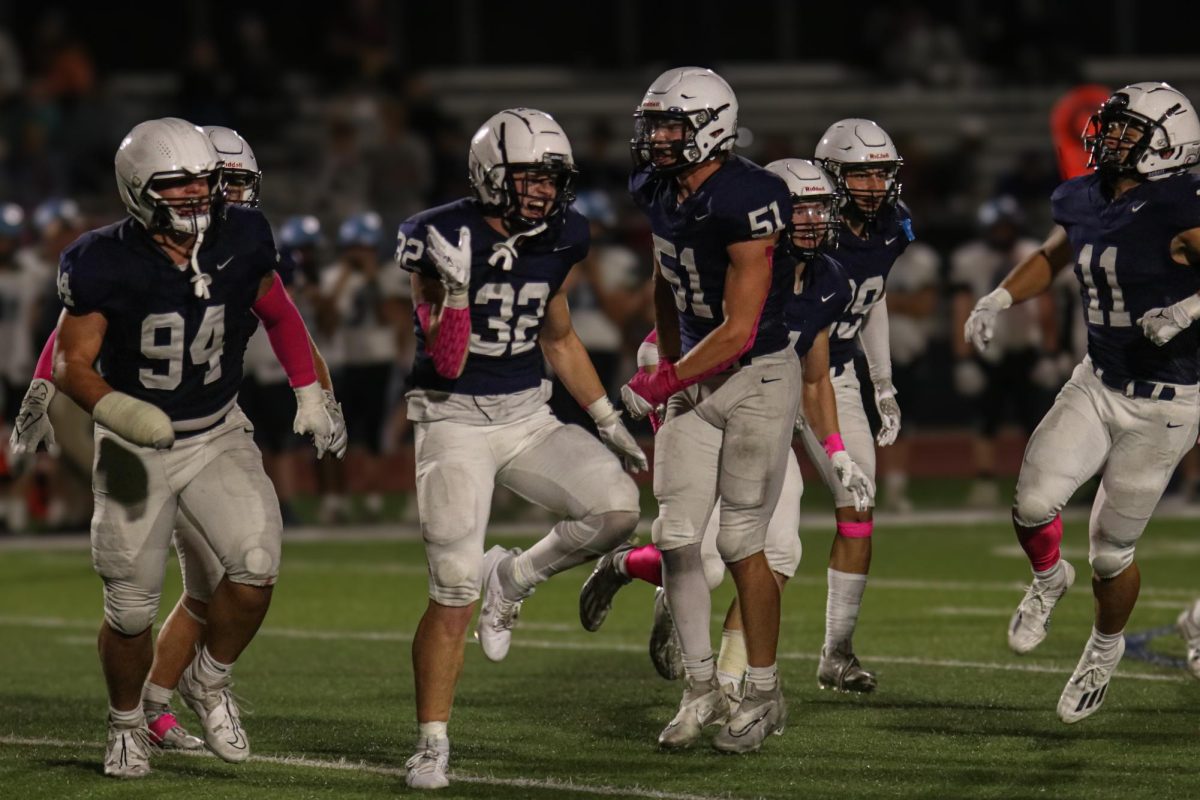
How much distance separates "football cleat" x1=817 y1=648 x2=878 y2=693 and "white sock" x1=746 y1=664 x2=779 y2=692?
3.01 feet

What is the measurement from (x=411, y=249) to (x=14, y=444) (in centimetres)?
122

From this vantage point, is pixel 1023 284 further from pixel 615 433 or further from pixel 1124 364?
pixel 615 433

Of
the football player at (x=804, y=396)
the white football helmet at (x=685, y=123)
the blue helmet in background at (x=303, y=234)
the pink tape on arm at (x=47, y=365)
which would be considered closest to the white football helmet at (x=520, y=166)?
the white football helmet at (x=685, y=123)

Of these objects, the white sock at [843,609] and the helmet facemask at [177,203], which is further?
the white sock at [843,609]

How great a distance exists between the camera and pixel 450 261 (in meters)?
5.20

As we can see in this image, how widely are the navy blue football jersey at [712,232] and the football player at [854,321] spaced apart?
0.80 m

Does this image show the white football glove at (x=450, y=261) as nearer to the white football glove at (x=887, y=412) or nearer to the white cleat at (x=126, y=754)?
the white cleat at (x=126, y=754)

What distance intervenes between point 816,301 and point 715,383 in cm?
63

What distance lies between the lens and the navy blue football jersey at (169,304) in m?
5.31

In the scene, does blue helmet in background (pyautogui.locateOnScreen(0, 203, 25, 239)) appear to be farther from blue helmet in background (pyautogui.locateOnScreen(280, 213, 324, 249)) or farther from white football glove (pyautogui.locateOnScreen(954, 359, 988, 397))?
white football glove (pyautogui.locateOnScreen(954, 359, 988, 397))


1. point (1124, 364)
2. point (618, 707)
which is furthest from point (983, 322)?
point (618, 707)

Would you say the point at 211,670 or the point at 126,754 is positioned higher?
the point at 211,670

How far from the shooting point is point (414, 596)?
913 cm

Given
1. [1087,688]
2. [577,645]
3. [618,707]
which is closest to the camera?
[1087,688]
